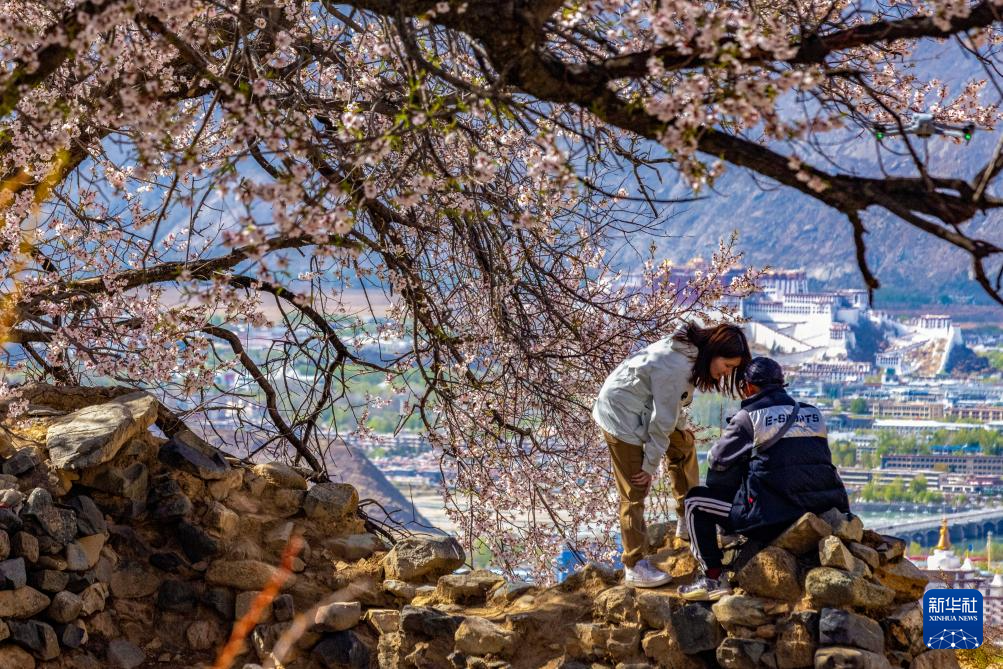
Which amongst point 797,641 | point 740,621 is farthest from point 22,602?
point 797,641

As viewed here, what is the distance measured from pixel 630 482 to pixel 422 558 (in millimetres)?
1602

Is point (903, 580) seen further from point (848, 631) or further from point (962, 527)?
point (962, 527)

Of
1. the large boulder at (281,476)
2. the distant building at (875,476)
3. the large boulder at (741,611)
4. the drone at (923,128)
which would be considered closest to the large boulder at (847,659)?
the large boulder at (741,611)

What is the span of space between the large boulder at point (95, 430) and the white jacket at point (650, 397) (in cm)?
277

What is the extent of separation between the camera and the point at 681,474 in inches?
228

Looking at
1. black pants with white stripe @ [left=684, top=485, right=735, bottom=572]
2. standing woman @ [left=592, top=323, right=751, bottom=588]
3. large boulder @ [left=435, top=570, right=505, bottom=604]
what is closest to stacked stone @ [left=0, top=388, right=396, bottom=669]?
large boulder @ [left=435, top=570, right=505, bottom=604]

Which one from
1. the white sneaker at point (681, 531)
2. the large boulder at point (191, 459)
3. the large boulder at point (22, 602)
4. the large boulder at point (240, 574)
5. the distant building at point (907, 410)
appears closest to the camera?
the large boulder at point (22, 602)

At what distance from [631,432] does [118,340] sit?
10.3ft

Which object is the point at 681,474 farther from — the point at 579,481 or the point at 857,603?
the point at 579,481

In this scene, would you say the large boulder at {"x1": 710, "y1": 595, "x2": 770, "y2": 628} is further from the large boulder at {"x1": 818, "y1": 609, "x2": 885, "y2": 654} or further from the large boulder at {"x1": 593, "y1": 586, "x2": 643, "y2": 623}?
the large boulder at {"x1": 593, "y1": 586, "x2": 643, "y2": 623}

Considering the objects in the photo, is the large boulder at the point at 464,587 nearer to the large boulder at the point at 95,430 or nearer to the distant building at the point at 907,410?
the large boulder at the point at 95,430

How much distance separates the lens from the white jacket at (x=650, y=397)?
5.27 metres

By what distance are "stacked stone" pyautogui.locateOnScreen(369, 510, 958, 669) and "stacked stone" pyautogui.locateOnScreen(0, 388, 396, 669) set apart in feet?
2.17

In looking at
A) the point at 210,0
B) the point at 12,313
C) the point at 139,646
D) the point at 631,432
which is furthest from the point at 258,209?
the point at 139,646
